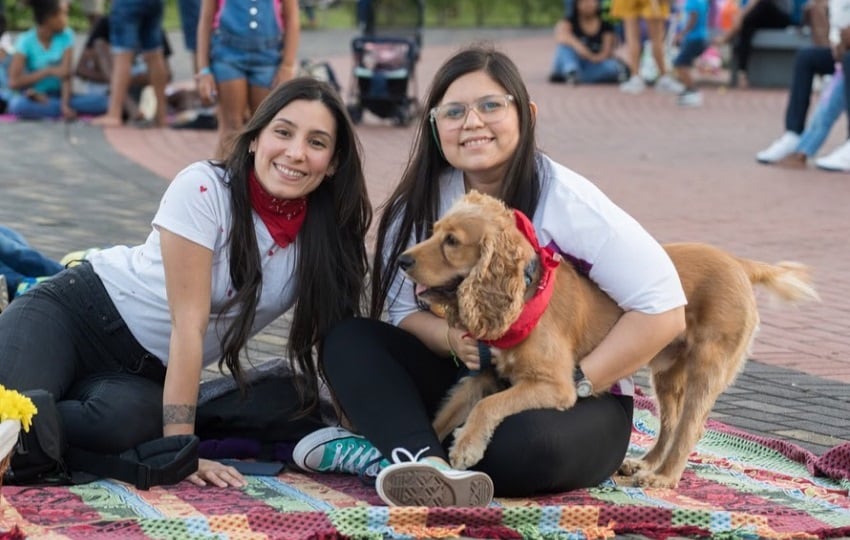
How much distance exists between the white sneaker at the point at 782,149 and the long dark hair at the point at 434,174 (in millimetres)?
9380

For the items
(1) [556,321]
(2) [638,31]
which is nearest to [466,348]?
(1) [556,321]

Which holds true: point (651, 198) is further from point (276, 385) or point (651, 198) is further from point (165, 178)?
point (276, 385)

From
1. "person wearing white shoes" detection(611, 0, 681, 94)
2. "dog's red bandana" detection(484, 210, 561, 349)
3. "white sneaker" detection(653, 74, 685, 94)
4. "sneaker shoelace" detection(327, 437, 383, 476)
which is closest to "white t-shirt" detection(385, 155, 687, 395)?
"dog's red bandana" detection(484, 210, 561, 349)

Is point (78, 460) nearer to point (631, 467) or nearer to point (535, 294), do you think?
point (535, 294)

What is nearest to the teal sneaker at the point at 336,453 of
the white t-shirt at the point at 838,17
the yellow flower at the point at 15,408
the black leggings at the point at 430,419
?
the black leggings at the point at 430,419

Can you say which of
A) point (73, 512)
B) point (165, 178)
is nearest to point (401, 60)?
point (165, 178)

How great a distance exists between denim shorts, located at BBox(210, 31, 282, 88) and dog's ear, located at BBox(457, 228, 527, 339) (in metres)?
5.78

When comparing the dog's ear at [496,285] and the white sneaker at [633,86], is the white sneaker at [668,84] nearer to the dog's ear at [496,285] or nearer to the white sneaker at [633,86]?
the white sneaker at [633,86]

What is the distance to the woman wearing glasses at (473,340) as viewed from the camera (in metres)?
4.35

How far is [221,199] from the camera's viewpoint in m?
4.75

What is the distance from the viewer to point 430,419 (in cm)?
478

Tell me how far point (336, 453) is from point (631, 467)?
1.01 metres

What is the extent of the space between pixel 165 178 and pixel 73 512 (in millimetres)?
7583

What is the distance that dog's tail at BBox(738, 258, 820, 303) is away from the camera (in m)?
4.96
